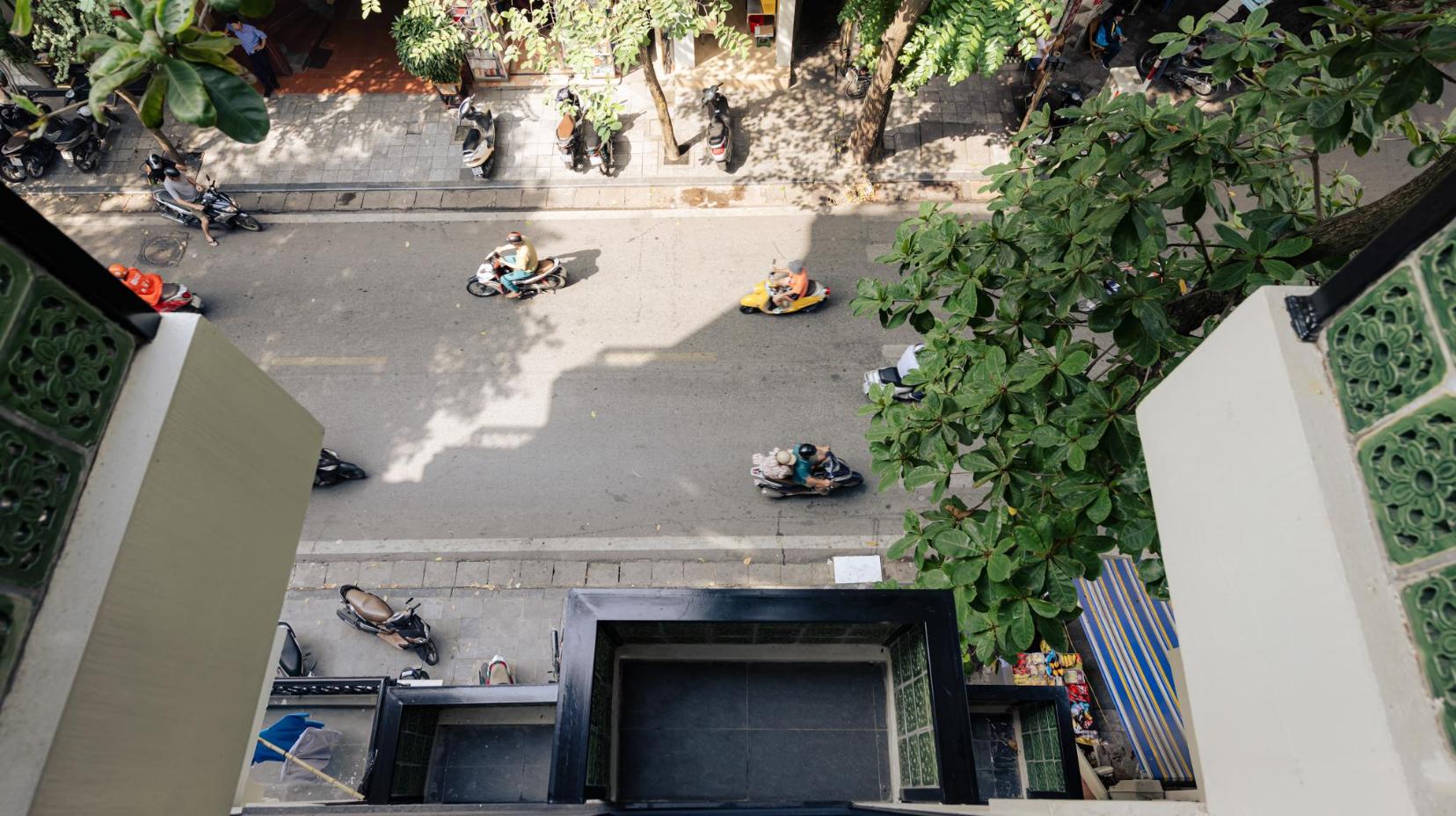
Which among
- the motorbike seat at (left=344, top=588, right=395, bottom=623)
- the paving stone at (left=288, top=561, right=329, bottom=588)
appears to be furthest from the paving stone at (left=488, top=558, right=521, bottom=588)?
the paving stone at (left=288, top=561, right=329, bottom=588)

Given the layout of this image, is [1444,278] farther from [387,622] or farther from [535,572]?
[387,622]

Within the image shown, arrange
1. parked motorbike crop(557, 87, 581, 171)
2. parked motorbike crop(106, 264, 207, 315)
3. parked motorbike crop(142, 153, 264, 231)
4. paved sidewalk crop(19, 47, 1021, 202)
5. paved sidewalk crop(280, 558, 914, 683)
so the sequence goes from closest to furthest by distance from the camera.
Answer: paved sidewalk crop(280, 558, 914, 683)
parked motorbike crop(106, 264, 207, 315)
parked motorbike crop(142, 153, 264, 231)
parked motorbike crop(557, 87, 581, 171)
paved sidewalk crop(19, 47, 1021, 202)

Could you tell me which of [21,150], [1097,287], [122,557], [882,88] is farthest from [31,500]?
[21,150]

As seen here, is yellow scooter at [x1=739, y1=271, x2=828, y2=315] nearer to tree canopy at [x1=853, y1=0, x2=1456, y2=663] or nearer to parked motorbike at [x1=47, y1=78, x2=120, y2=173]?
tree canopy at [x1=853, y1=0, x2=1456, y2=663]

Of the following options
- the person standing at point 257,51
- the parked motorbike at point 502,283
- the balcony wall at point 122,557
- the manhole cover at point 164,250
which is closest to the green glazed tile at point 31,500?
the balcony wall at point 122,557

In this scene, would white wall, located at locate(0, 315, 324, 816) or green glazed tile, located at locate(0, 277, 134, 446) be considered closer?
white wall, located at locate(0, 315, 324, 816)

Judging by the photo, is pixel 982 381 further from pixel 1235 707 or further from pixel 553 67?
pixel 553 67

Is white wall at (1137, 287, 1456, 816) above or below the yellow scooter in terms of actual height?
below
